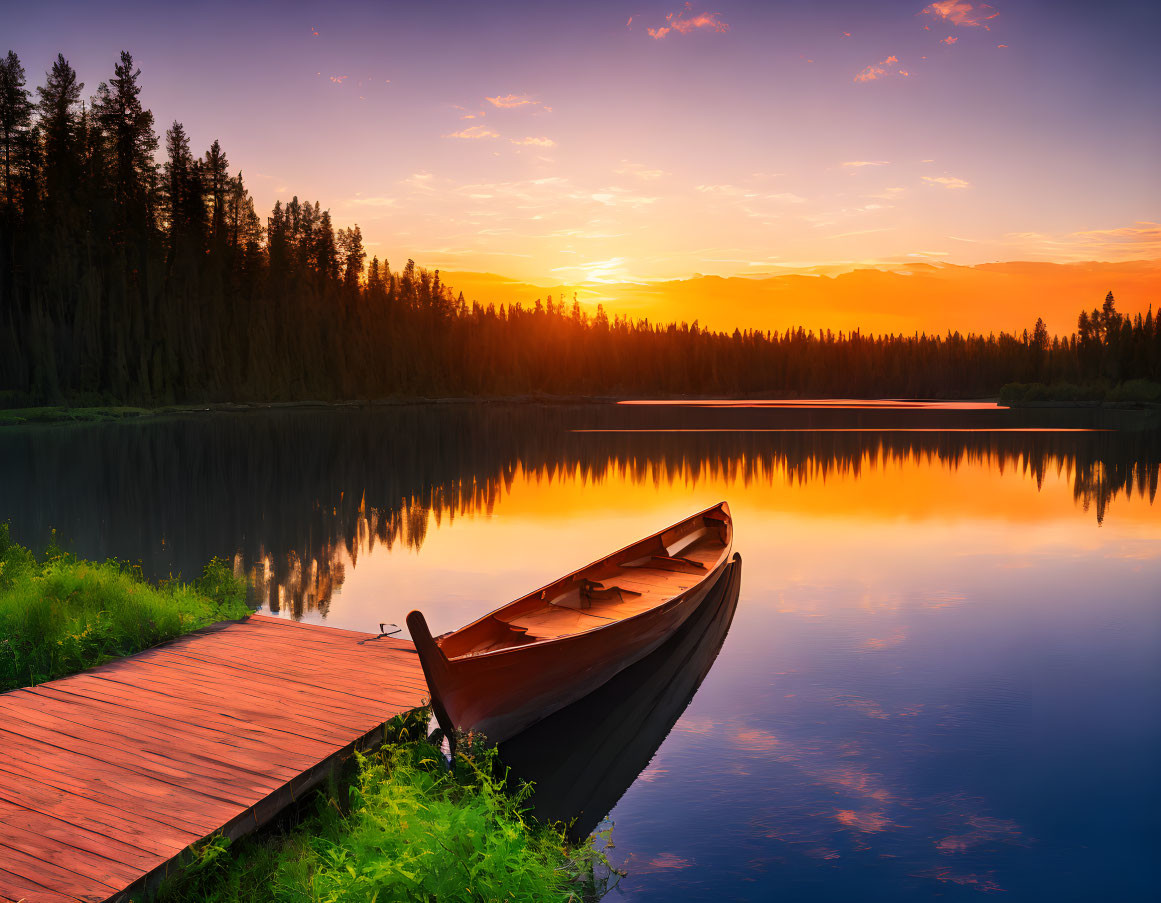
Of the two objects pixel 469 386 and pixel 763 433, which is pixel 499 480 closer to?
pixel 763 433

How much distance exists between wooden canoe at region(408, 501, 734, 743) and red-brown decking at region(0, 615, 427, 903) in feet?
2.52

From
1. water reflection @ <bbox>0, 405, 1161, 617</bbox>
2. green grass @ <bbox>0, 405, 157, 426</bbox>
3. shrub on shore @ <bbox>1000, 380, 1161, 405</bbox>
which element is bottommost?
water reflection @ <bbox>0, 405, 1161, 617</bbox>

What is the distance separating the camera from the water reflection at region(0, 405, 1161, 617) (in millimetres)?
17322

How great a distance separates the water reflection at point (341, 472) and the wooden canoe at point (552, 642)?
478cm

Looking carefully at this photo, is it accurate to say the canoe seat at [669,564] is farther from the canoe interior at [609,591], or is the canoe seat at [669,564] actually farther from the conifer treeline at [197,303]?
the conifer treeline at [197,303]

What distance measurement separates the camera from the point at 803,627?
1265 cm

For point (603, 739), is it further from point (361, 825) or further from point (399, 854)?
point (399, 854)

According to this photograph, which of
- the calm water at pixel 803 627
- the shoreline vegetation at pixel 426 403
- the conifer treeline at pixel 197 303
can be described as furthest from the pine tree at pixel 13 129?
the calm water at pixel 803 627

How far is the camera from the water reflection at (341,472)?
17.3 meters

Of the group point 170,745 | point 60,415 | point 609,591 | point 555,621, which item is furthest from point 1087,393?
point 170,745

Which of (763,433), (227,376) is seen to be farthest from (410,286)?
(763,433)

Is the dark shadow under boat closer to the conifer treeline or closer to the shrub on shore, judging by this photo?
the conifer treeline

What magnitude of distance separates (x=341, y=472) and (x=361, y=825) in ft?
83.4

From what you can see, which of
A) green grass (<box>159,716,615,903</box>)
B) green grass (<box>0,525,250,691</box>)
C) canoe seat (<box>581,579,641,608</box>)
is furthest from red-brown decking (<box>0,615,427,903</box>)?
canoe seat (<box>581,579,641,608</box>)
